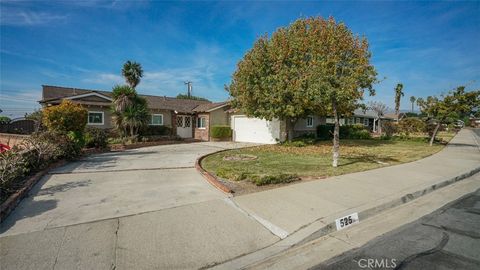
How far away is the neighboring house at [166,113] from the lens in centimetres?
1972

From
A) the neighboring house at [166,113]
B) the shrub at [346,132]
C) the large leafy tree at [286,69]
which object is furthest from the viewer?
the shrub at [346,132]

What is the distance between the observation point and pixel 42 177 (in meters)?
7.80

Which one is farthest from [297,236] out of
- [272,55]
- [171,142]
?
[171,142]

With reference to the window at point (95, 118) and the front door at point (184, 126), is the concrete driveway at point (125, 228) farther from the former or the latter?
the front door at point (184, 126)

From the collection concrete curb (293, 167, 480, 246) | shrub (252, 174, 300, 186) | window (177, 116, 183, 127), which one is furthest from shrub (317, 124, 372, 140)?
shrub (252, 174, 300, 186)

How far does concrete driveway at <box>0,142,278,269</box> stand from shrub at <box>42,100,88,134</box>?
22.7 feet

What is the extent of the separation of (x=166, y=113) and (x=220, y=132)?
520 centimetres

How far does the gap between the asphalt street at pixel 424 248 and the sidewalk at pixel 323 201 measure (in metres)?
0.73

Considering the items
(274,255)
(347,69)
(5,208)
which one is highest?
(347,69)

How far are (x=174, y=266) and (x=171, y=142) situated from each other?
1783 centimetres

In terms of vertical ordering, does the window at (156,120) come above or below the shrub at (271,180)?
above

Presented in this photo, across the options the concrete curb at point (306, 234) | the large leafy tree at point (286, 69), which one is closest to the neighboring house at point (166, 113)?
the large leafy tree at point (286, 69)

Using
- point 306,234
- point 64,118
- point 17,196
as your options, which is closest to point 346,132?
point 64,118

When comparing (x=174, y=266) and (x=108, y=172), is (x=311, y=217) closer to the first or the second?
(x=174, y=266)
